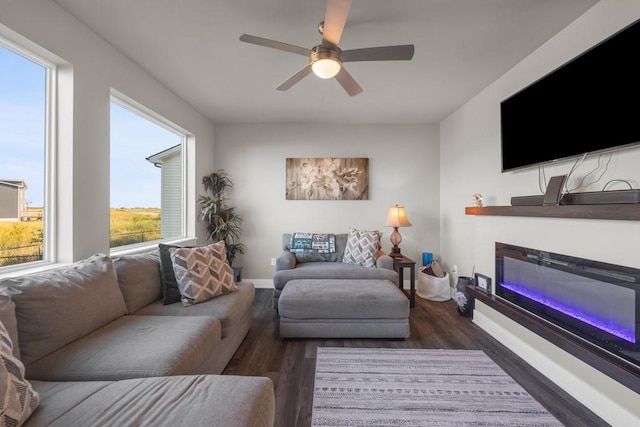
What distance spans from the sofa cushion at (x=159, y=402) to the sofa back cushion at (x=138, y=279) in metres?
0.83

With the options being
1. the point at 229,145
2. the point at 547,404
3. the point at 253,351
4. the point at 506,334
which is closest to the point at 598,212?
the point at 547,404

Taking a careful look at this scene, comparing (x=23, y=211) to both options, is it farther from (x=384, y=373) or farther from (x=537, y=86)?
(x=537, y=86)

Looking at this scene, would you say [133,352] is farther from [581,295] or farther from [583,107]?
[583,107]

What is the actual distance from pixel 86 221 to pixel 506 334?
144 inches

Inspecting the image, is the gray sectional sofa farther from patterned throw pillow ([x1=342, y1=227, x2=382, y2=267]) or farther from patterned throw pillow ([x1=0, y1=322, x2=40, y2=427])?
patterned throw pillow ([x1=342, y1=227, x2=382, y2=267])

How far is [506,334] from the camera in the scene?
243 centimetres

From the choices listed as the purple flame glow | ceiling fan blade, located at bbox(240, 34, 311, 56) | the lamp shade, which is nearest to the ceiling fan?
ceiling fan blade, located at bbox(240, 34, 311, 56)

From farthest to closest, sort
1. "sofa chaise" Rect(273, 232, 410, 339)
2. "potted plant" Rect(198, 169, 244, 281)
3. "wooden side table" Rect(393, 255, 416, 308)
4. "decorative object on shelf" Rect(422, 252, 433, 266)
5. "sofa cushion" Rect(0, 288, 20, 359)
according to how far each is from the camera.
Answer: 1. "decorative object on shelf" Rect(422, 252, 433, 266)
2. "potted plant" Rect(198, 169, 244, 281)
3. "wooden side table" Rect(393, 255, 416, 308)
4. "sofa chaise" Rect(273, 232, 410, 339)
5. "sofa cushion" Rect(0, 288, 20, 359)

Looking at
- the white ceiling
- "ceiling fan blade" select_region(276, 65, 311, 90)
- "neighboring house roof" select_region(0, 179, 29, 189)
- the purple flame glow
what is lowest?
the purple flame glow

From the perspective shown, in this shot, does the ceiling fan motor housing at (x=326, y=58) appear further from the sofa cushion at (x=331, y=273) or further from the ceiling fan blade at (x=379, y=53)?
the sofa cushion at (x=331, y=273)

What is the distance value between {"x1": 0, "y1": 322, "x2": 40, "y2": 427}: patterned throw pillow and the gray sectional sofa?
0.05m

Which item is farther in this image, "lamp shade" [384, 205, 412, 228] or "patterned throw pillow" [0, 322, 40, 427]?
"lamp shade" [384, 205, 412, 228]

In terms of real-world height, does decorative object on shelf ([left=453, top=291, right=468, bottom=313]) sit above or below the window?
below

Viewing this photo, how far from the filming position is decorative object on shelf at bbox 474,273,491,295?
8.47 ft
